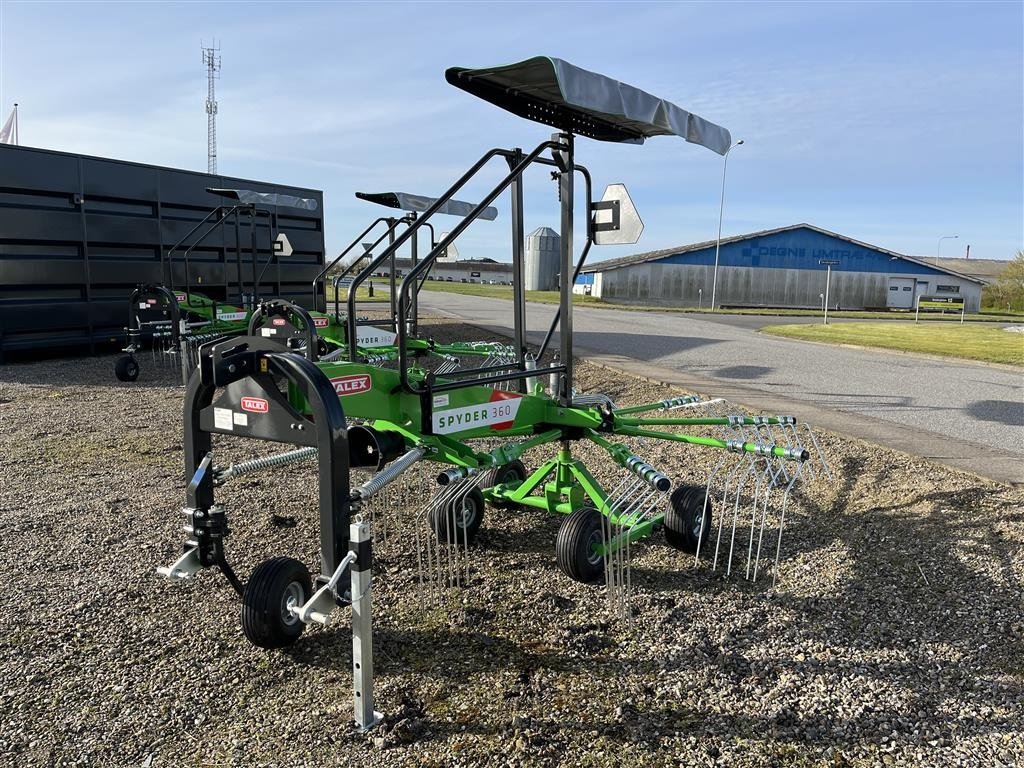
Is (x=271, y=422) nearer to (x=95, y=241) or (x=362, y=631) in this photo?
(x=362, y=631)

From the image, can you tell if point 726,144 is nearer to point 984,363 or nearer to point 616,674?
point 616,674

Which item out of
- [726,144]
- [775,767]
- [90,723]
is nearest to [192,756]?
[90,723]

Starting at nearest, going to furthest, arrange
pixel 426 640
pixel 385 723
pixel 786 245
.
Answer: pixel 385 723
pixel 426 640
pixel 786 245

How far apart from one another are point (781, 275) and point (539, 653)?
44.3 meters

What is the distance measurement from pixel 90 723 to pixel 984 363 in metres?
14.2

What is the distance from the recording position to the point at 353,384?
3.31 meters

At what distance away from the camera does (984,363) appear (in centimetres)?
1290

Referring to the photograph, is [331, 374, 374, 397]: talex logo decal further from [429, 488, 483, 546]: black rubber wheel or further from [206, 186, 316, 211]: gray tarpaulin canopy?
[206, 186, 316, 211]: gray tarpaulin canopy

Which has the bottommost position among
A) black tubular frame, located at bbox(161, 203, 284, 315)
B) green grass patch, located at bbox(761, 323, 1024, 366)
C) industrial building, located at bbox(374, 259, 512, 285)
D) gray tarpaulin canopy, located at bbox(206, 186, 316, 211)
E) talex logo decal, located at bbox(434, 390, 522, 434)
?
green grass patch, located at bbox(761, 323, 1024, 366)

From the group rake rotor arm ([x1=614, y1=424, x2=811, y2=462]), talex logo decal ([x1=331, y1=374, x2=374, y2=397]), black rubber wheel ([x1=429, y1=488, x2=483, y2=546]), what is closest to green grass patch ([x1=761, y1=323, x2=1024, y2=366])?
rake rotor arm ([x1=614, y1=424, x2=811, y2=462])

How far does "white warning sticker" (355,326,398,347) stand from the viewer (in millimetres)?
9256

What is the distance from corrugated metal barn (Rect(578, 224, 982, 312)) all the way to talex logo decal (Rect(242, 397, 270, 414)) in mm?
40608

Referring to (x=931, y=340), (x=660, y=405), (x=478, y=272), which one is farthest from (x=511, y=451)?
(x=478, y=272)

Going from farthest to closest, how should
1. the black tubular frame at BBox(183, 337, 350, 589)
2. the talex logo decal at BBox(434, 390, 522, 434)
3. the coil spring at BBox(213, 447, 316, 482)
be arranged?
the talex logo decal at BBox(434, 390, 522, 434), the coil spring at BBox(213, 447, 316, 482), the black tubular frame at BBox(183, 337, 350, 589)
